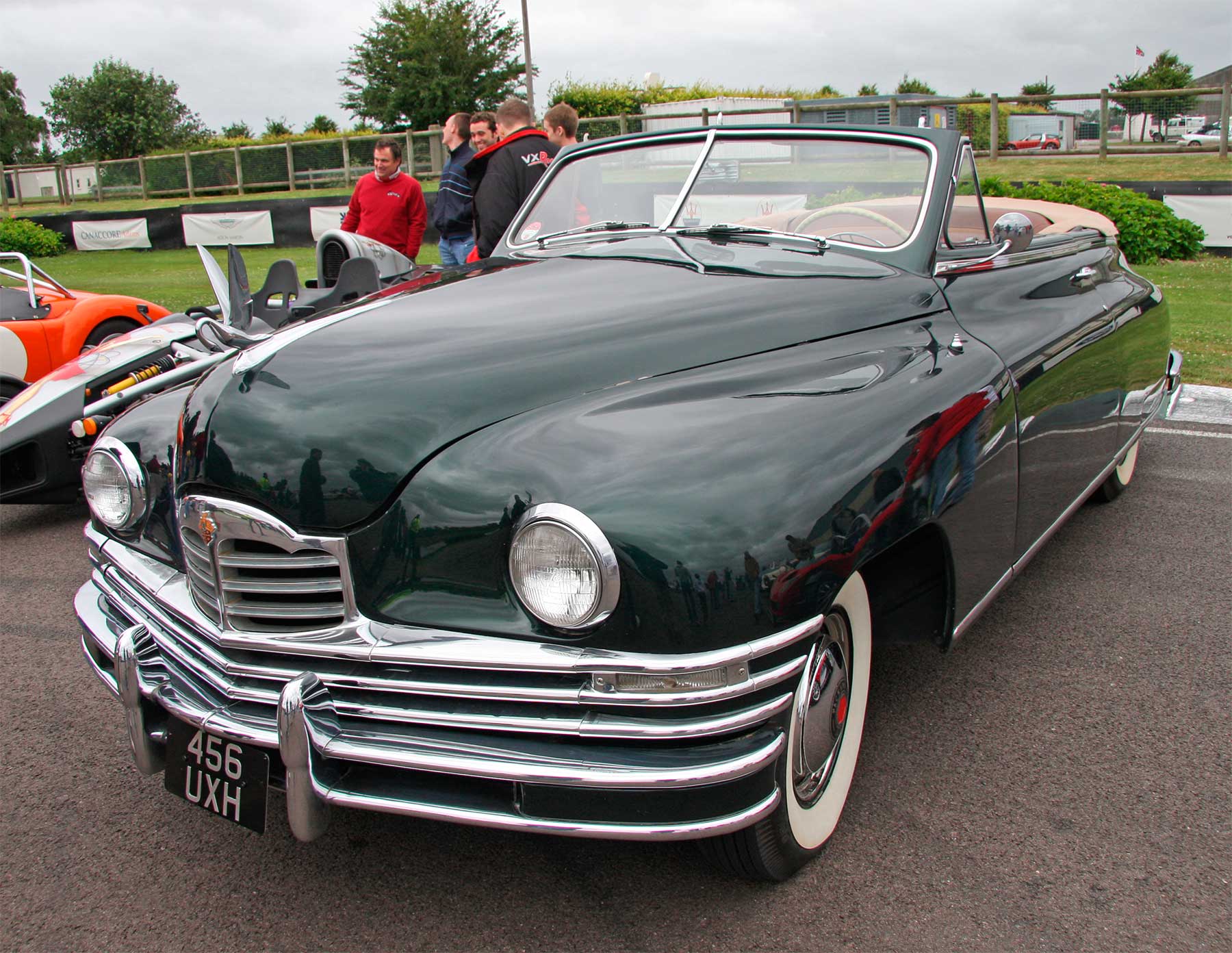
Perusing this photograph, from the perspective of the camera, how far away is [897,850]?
7.30 ft

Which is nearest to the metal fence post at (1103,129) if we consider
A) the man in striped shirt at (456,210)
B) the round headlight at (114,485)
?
the man in striped shirt at (456,210)

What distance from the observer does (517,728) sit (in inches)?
69.7

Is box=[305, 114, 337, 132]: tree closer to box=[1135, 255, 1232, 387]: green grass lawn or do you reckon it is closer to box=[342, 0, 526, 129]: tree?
box=[342, 0, 526, 129]: tree

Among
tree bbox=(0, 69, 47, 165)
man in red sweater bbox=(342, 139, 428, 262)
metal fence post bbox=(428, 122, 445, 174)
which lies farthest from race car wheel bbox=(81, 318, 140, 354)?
tree bbox=(0, 69, 47, 165)

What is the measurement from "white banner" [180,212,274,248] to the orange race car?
14031mm

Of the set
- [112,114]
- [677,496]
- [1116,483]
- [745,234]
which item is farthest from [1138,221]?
[112,114]

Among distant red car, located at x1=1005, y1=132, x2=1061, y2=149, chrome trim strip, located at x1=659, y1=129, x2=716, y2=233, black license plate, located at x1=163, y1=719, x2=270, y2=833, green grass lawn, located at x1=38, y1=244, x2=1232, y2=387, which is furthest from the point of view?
distant red car, located at x1=1005, y1=132, x2=1061, y2=149

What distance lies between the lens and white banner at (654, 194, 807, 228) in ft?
10.7

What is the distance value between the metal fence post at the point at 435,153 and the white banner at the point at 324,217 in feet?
32.6

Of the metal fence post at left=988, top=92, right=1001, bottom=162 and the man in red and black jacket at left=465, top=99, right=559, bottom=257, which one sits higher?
the metal fence post at left=988, top=92, right=1001, bottom=162

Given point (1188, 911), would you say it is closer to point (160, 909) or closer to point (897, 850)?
point (897, 850)

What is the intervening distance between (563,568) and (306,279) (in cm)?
1134

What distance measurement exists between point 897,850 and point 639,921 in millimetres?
596

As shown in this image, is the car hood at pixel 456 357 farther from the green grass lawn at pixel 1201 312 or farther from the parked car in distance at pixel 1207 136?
the parked car in distance at pixel 1207 136
